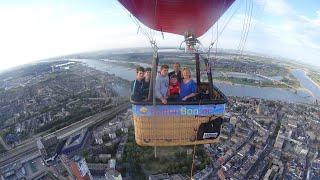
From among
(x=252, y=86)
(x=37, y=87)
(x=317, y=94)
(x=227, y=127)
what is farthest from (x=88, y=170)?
(x=317, y=94)

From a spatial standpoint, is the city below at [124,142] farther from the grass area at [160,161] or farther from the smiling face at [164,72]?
the smiling face at [164,72]

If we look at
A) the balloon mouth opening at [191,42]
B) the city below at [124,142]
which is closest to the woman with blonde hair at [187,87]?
the balloon mouth opening at [191,42]

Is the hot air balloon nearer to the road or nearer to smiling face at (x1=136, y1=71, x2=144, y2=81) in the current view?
smiling face at (x1=136, y1=71, x2=144, y2=81)

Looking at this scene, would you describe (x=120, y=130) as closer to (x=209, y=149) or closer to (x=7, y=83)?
(x=209, y=149)

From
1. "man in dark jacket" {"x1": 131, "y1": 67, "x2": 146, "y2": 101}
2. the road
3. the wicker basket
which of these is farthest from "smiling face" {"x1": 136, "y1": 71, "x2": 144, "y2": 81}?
the road

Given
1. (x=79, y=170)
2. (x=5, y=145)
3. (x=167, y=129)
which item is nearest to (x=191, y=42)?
(x=167, y=129)

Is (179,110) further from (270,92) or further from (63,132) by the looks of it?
(270,92)

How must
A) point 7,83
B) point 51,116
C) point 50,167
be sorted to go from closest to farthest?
1. point 50,167
2. point 51,116
3. point 7,83
